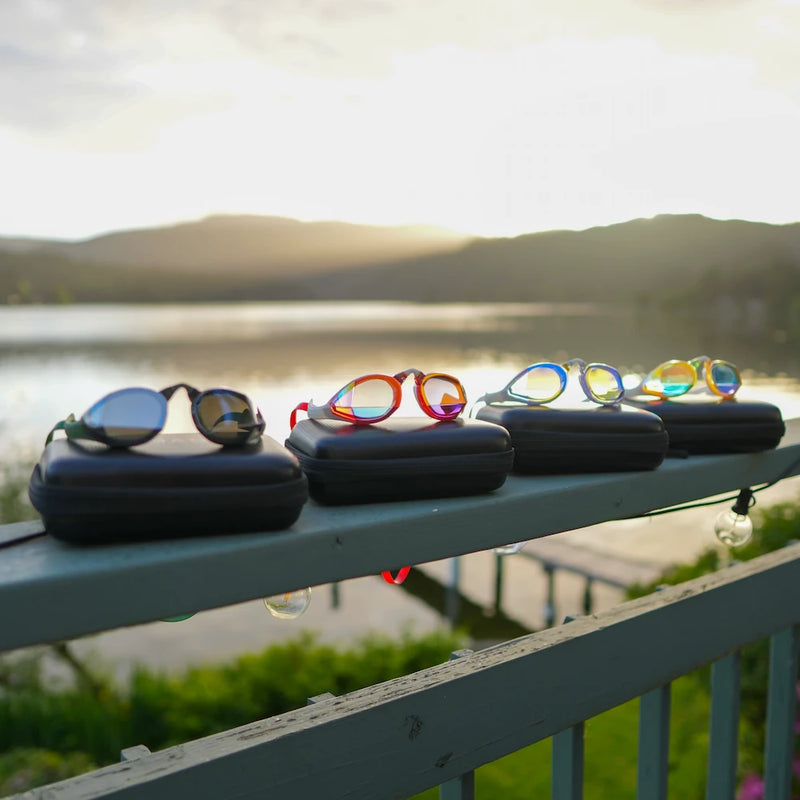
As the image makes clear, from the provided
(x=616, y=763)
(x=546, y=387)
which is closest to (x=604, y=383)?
(x=546, y=387)

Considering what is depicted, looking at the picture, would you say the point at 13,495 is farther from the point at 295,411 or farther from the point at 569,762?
the point at 569,762

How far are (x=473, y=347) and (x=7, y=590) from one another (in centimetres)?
3425

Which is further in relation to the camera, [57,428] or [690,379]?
[690,379]

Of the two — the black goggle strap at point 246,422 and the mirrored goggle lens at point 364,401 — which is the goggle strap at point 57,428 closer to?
the black goggle strap at point 246,422

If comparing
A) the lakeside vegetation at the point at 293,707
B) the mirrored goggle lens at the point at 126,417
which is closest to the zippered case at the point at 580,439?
the mirrored goggle lens at the point at 126,417

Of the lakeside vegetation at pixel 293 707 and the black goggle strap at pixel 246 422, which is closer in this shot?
the black goggle strap at pixel 246 422

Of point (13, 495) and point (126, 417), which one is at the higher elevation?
point (126, 417)

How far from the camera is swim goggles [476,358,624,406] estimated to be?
0.84 m

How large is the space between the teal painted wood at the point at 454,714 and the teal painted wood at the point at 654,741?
0.13ft

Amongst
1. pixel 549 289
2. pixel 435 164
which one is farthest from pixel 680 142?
pixel 435 164

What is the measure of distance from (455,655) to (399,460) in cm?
21

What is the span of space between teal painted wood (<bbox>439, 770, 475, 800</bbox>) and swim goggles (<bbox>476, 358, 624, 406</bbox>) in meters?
0.41

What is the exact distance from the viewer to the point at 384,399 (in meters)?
0.72

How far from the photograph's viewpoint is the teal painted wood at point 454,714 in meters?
0.50
